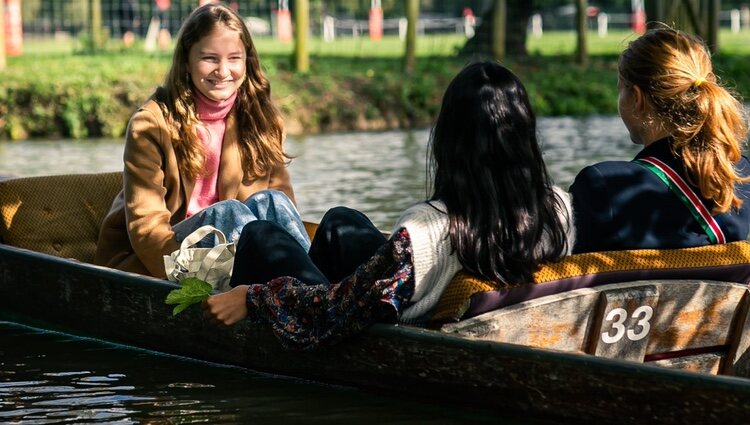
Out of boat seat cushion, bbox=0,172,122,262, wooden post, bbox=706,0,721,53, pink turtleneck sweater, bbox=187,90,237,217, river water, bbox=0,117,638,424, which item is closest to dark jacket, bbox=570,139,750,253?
river water, bbox=0,117,638,424

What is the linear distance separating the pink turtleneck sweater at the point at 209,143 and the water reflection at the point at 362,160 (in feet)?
14.5

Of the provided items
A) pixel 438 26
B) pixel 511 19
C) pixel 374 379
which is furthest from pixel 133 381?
pixel 438 26

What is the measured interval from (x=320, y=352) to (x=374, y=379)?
0.84 ft

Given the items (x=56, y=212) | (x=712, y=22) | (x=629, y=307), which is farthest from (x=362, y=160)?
(x=712, y=22)

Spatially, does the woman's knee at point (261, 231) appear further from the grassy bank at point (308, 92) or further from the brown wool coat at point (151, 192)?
the grassy bank at point (308, 92)

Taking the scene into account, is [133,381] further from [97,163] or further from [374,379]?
[97,163]

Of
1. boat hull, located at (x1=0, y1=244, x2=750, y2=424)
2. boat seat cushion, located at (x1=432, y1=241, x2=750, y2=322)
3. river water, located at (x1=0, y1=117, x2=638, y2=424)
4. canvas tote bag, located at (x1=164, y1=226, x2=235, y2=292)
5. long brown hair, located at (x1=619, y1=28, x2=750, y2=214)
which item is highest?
long brown hair, located at (x1=619, y1=28, x2=750, y2=214)

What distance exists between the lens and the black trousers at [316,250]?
589 cm

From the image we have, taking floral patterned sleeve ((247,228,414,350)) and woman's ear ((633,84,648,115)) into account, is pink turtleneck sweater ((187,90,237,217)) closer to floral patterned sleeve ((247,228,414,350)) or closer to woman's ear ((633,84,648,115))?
floral patterned sleeve ((247,228,414,350))

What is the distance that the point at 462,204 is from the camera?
513 cm

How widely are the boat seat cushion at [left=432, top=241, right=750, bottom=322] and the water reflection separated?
244 inches

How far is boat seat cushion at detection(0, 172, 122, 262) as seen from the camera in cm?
809

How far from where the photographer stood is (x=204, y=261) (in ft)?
20.8

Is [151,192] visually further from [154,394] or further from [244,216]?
[154,394]
